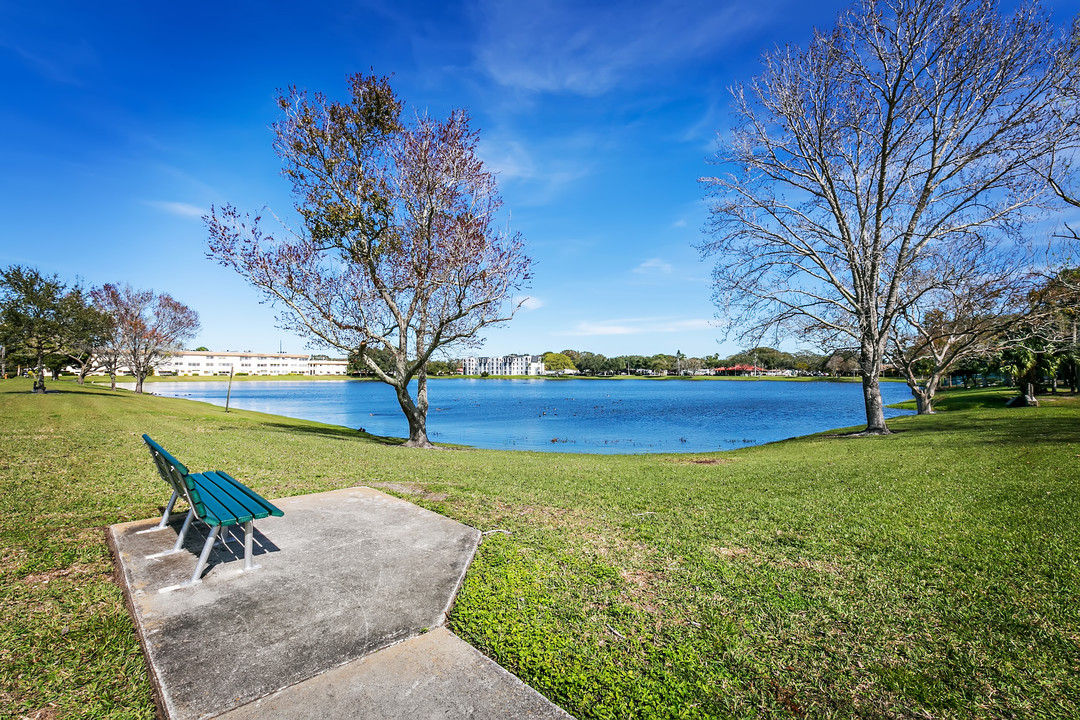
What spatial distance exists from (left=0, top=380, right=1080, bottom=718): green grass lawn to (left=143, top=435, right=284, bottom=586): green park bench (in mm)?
669

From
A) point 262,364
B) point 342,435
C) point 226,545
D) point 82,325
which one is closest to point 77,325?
point 82,325

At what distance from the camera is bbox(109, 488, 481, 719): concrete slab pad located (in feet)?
9.07

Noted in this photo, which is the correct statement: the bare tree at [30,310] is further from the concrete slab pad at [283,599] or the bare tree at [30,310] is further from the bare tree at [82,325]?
the concrete slab pad at [283,599]

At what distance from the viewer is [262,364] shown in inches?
6599

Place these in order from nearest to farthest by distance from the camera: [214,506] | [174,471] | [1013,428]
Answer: [214,506]
[174,471]
[1013,428]

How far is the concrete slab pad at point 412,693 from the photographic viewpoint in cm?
249

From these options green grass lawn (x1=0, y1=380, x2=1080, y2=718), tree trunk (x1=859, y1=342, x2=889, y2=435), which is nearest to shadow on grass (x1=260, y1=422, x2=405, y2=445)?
green grass lawn (x1=0, y1=380, x2=1080, y2=718)

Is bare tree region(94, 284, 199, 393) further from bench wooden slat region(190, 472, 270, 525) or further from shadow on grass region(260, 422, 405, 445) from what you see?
bench wooden slat region(190, 472, 270, 525)

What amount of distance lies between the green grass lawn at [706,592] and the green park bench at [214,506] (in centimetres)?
67

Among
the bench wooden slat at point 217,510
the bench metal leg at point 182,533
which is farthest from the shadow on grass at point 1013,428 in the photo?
the bench metal leg at point 182,533

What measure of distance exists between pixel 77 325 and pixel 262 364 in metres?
153

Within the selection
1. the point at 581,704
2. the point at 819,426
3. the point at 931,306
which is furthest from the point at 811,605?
the point at 819,426

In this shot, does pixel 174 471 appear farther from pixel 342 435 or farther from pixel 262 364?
pixel 262 364

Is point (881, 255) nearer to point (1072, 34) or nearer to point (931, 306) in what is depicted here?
point (1072, 34)
